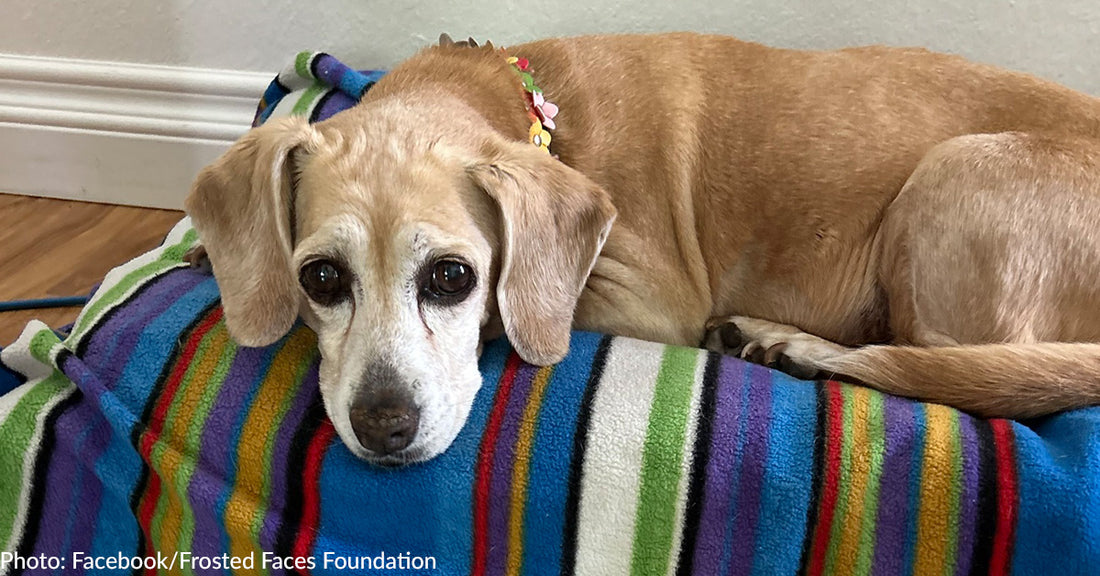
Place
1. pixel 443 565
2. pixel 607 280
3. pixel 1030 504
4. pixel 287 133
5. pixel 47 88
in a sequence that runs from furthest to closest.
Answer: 1. pixel 47 88
2. pixel 607 280
3. pixel 287 133
4. pixel 443 565
5. pixel 1030 504

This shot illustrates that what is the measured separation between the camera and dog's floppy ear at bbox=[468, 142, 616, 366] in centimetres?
125

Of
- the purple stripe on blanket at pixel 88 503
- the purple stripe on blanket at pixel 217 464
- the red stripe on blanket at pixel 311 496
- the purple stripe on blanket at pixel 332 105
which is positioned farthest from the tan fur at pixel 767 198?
the purple stripe on blanket at pixel 332 105

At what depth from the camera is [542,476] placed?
3.76ft

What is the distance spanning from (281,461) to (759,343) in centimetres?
88

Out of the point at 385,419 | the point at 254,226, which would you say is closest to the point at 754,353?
the point at 385,419

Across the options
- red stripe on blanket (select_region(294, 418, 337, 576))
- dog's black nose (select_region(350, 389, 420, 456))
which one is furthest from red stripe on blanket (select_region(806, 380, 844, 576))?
red stripe on blanket (select_region(294, 418, 337, 576))

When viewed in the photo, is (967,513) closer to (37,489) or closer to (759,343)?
(759,343)

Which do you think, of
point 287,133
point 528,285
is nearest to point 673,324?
point 528,285

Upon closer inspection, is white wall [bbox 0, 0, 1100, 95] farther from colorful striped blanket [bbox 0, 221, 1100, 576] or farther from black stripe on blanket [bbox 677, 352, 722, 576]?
black stripe on blanket [bbox 677, 352, 722, 576]

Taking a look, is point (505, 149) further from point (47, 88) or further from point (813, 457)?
point (47, 88)

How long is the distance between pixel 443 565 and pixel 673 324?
25.4 inches

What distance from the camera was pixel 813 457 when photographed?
3.70 feet

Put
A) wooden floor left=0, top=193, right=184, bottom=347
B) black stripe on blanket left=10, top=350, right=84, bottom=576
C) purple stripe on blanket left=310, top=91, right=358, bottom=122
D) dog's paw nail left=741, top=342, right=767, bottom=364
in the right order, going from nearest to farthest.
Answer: black stripe on blanket left=10, top=350, right=84, bottom=576 < dog's paw nail left=741, top=342, right=767, bottom=364 < purple stripe on blanket left=310, top=91, right=358, bottom=122 < wooden floor left=0, top=193, right=184, bottom=347

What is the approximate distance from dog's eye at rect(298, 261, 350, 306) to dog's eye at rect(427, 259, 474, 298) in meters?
0.13
